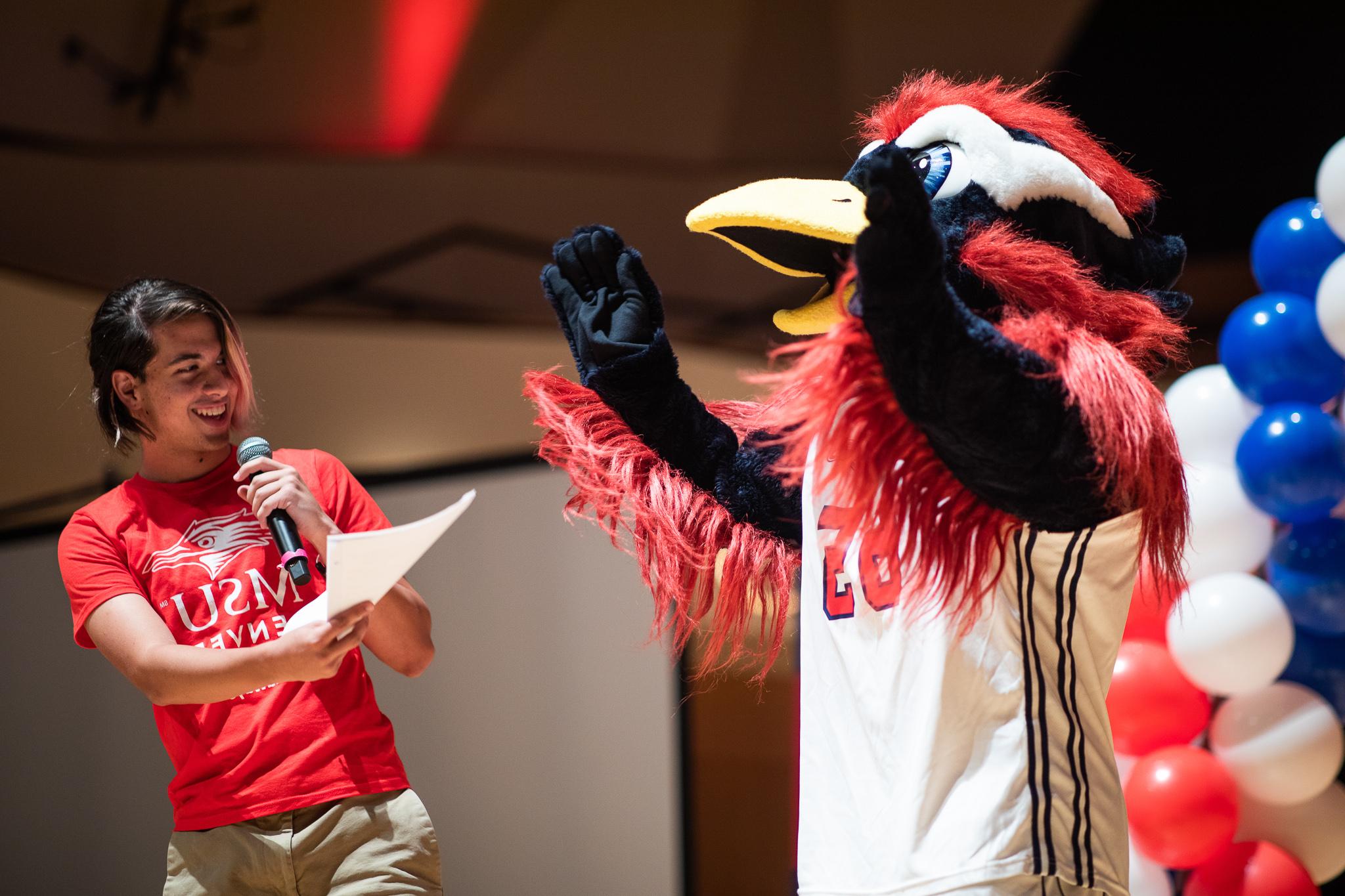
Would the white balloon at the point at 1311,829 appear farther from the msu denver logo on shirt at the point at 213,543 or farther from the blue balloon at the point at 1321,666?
the msu denver logo on shirt at the point at 213,543

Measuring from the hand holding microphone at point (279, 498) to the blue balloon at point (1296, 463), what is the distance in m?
1.47

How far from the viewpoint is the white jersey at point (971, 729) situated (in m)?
1.00

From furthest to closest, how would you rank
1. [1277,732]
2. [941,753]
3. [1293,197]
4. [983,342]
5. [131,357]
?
[1293,197], [1277,732], [131,357], [941,753], [983,342]

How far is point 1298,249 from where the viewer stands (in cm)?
209

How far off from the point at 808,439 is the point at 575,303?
14.3 inches

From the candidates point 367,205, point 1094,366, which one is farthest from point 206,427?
point 367,205

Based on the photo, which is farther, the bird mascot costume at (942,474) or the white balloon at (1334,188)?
the white balloon at (1334,188)

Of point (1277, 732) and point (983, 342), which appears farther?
point (1277, 732)

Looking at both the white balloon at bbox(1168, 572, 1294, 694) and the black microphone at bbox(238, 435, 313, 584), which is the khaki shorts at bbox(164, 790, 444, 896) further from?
the white balloon at bbox(1168, 572, 1294, 694)

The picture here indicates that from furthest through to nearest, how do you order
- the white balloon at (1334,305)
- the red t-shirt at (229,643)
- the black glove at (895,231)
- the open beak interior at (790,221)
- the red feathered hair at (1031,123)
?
the white balloon at (1334,305) < the red t-shirt at (229,643) < the red feathered hair at (1031,123) < the open beak interior at (790,221) < the black glove at (895,231)

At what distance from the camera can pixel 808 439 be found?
95cm

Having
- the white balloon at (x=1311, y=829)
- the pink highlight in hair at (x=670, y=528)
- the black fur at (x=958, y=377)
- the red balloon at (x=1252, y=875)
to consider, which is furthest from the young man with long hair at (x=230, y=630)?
the white balloon at (x=1311, y=829)

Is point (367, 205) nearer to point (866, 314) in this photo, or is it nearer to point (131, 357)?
point (131, 357)

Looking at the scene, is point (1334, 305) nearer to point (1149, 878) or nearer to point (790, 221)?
point (1149, 878)
